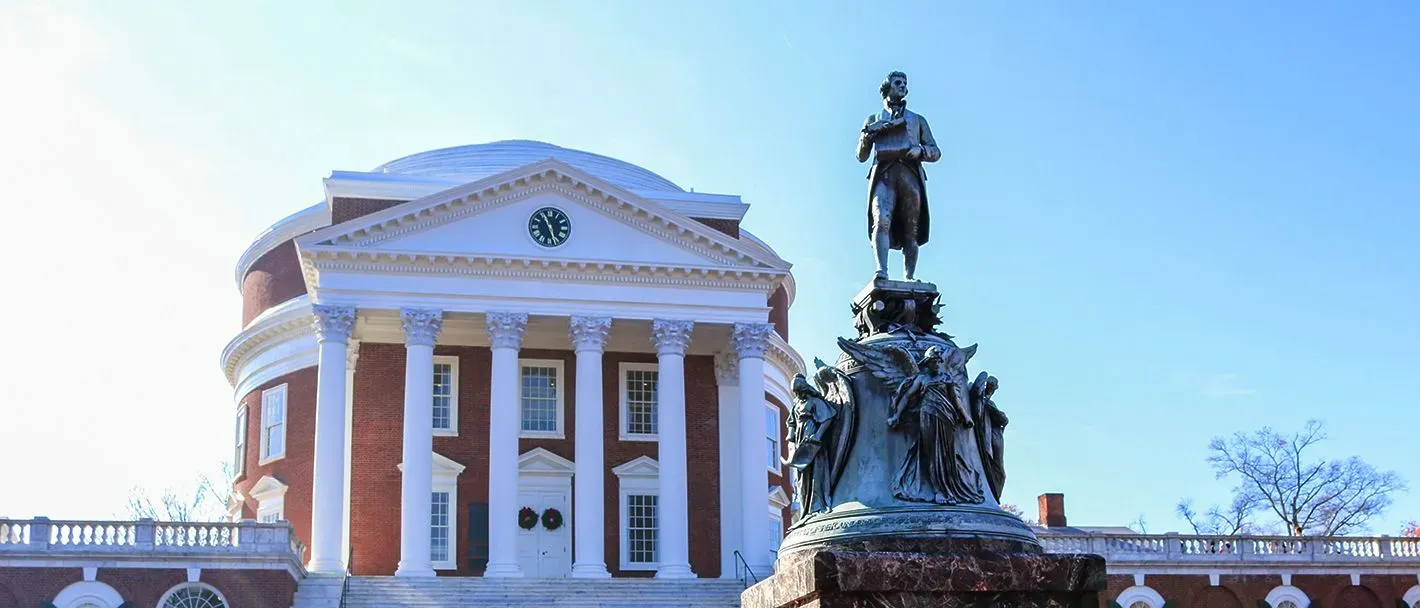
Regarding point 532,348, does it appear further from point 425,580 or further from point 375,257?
point 425,580

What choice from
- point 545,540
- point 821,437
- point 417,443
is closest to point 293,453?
point 545,540

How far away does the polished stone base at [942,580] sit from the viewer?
9484 mm

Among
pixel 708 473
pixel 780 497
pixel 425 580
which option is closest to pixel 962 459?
pixel 425 580

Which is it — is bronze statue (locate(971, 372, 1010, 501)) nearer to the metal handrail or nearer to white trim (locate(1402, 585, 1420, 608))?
the metal handrail

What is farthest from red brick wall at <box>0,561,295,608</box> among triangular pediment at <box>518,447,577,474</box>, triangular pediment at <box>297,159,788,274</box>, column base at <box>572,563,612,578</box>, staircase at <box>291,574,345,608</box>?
triangular pediment at <box>518,447,577,474</box>

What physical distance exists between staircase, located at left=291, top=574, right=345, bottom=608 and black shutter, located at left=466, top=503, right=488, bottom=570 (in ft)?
21.5

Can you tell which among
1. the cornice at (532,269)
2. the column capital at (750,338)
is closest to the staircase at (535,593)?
the column capital at (750,338)

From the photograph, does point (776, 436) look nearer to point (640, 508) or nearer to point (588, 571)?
point (640, 508)

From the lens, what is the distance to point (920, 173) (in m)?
12.0

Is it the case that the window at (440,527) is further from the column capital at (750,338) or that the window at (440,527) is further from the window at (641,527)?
the column capital at (750,338)

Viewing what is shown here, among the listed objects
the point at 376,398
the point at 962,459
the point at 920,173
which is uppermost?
the point at 376,398

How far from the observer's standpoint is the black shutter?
4516cm

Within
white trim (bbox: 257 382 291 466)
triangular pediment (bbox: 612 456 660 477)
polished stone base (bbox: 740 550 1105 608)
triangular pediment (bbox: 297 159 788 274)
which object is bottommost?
polished stone base (bbox: 740 550 1105 608)

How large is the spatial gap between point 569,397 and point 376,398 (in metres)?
5.66
